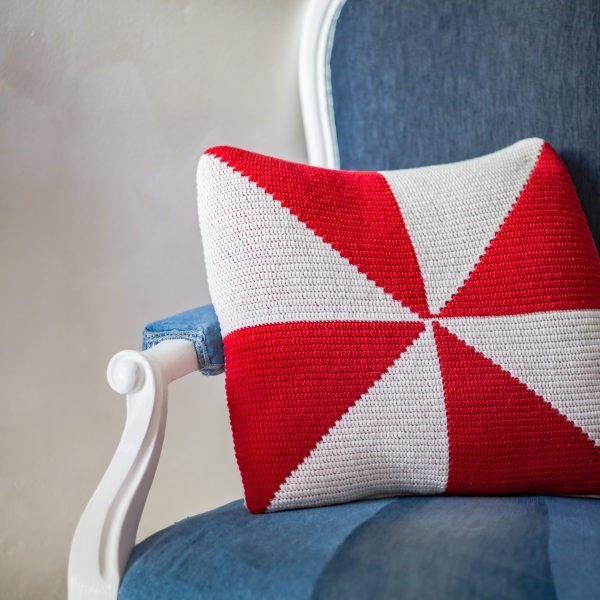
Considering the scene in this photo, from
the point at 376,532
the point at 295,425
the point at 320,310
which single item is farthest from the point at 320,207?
the point at 376,532

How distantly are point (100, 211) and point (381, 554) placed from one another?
25.5 inches

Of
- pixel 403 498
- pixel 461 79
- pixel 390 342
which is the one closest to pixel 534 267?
pixel 390 342

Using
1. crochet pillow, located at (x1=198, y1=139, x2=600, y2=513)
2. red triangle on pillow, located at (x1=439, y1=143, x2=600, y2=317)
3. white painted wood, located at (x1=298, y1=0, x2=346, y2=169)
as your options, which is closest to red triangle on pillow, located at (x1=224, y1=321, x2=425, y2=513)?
crochet pillow, located at (x1=198, y1=139, x2=600, y2=513)

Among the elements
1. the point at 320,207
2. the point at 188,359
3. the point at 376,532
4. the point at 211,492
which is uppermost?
the point at 320,207

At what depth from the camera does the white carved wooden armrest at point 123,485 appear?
0.57m

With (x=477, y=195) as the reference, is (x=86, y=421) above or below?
below

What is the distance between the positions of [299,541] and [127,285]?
565 millimetres

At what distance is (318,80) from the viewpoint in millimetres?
1116

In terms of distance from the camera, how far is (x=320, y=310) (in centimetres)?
68

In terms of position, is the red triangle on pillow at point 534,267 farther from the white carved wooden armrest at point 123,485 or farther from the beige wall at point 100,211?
the beige wall at point 100,211

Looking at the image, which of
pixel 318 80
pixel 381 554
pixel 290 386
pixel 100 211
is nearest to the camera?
pixel 381 554

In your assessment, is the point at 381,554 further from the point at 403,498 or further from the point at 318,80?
the point at 318,80

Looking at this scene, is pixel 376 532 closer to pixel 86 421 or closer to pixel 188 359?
pixel 188 359

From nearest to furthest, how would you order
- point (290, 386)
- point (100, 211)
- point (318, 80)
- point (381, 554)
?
point (381, 554) < point (290, 386) < point (100, 211) < point (318, 80)
